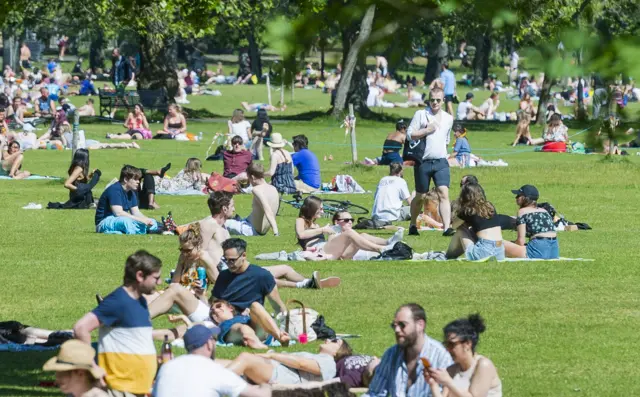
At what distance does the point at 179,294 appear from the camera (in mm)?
12352

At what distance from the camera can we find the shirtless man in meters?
19.7

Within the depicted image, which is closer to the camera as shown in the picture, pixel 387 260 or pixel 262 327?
pixel 262 327

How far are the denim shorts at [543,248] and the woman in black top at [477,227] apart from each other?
47cm

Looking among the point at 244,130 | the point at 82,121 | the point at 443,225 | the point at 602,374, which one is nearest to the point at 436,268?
the point at 443,225

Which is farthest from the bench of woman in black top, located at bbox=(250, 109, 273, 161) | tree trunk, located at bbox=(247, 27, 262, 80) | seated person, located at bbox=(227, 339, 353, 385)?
tree trunk, located at bbox=(247, 27, 262, 80)

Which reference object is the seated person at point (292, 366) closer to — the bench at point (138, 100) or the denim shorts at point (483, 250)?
the denim shorts at point (483, 250)

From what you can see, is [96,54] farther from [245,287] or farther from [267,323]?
[267,323]

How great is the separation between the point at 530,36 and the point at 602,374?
703 centimetres

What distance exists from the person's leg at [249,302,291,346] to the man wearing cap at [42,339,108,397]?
3713 millimetres

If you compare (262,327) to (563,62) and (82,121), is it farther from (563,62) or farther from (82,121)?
(82,121)

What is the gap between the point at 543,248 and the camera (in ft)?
56.6

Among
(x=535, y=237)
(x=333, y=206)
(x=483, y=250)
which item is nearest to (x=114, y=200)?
(x=333, y=206)

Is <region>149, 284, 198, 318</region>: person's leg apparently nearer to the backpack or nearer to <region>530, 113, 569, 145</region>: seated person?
the backpack

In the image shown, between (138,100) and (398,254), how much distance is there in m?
31.6
